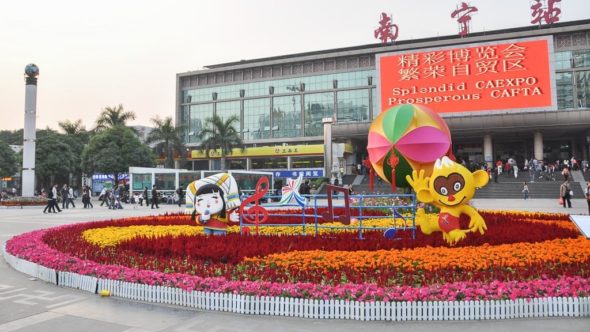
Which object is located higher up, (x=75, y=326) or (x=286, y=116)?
(x=286, y=116)

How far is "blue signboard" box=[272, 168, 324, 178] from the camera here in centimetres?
5019

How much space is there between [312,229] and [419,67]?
2973cm

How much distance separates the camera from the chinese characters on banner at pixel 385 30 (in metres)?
53.4

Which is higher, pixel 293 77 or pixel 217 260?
pixel 293 77

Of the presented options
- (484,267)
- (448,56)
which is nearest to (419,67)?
(448,56)

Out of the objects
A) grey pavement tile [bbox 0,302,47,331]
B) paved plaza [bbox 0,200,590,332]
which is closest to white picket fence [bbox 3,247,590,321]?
paved plaza [bbox 0,200,590,332]

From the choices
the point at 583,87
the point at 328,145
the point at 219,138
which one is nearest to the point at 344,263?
the point at 328,145

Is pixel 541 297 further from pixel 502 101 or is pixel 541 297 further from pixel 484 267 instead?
pixel 502 101

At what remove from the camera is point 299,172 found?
50.5m

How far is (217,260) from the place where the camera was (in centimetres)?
725

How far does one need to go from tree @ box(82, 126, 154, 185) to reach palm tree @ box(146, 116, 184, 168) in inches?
159

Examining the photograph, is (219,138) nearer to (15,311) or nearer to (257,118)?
(257,118)

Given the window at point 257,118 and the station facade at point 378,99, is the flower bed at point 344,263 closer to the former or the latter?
the station facade at point 378,99

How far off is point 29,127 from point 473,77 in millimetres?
32991
